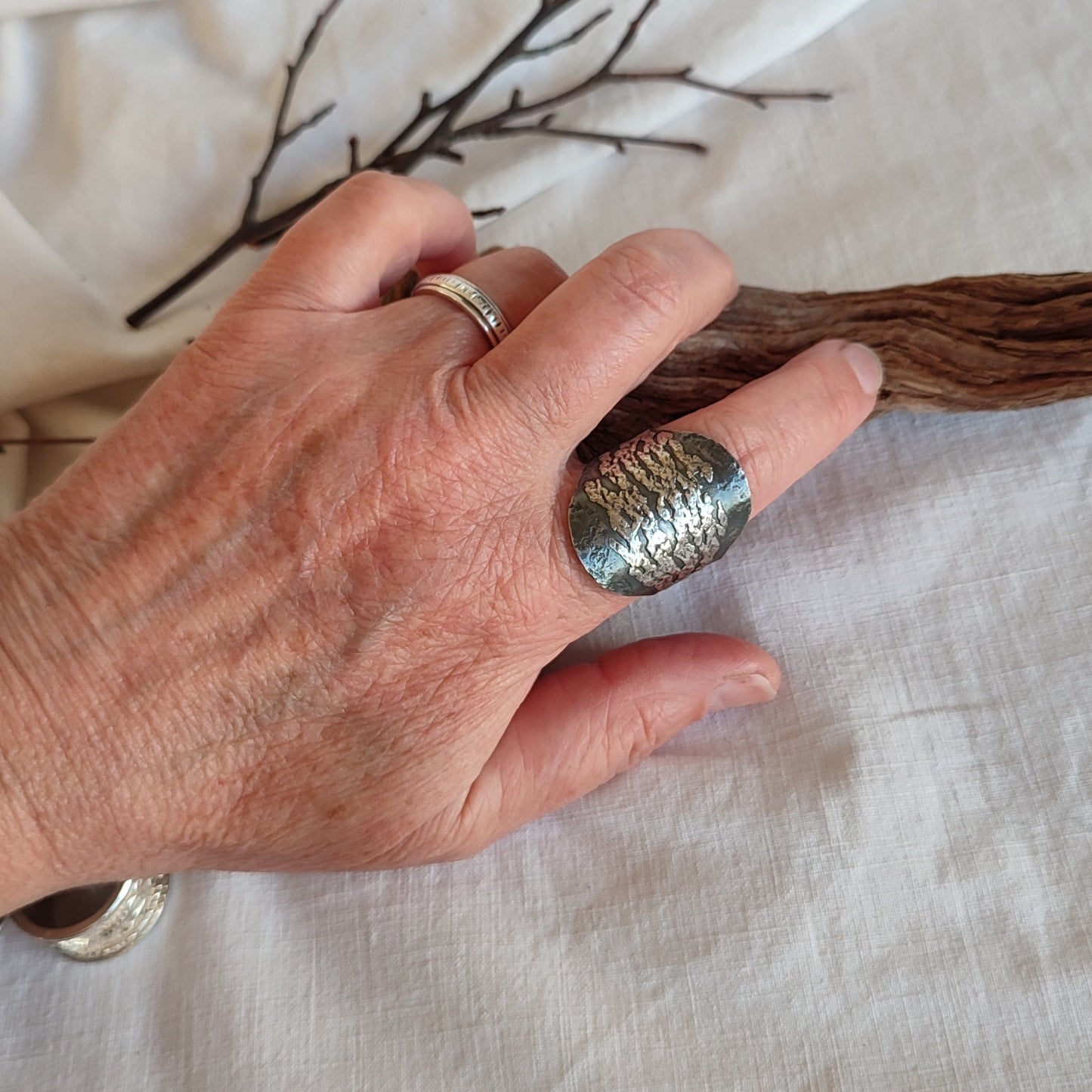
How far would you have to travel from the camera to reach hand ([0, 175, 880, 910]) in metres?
0.83

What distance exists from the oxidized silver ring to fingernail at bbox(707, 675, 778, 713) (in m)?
0.58

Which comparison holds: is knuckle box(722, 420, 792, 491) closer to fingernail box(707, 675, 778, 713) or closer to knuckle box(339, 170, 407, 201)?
fingernail box(707, 675, 778, 713)

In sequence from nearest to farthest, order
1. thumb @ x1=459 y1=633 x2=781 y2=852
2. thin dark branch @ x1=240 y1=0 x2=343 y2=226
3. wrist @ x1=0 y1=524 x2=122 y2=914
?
wrist @ x1=0 y1=524 x2=122 y2=914 < thumb @ x1=459 y1=633 x2=781 y2=852 < thin dark branch @ x1=240 y1=0 x2=343 y2=226

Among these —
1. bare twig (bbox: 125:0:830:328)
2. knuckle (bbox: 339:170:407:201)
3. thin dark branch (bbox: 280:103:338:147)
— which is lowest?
bare twig (bbox: 125:0:830:328)

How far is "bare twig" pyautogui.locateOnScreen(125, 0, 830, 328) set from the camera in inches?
46.0

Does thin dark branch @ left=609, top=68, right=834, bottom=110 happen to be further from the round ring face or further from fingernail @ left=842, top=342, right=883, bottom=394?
the round ring face

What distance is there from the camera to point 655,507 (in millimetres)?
824

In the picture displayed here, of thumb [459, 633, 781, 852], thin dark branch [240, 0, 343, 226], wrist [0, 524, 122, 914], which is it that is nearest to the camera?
wrist [0, 524, 122, 914]

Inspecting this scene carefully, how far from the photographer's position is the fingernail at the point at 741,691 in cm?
93

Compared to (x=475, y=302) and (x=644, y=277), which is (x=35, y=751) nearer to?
(x=475, y=302)

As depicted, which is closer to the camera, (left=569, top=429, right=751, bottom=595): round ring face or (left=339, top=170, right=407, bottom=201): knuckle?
(left=569, top=429, right=751, bottom=595): round ring face

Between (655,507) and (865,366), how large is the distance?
0.28m

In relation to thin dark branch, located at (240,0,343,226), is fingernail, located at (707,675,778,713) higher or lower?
lower

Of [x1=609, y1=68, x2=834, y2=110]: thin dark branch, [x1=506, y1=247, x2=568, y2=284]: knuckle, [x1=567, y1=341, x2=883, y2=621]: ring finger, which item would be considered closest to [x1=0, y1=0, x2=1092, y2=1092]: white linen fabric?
[x1=609, y1=68, x2=834, y2=110]: thin dark branch
